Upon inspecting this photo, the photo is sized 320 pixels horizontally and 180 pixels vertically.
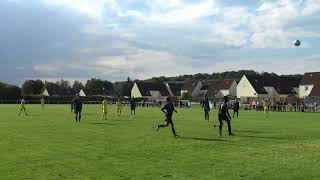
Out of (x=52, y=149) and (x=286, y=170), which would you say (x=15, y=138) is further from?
(x=286, y=170)

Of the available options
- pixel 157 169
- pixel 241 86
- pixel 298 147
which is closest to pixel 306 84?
pixel 241 86

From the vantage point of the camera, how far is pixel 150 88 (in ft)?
493

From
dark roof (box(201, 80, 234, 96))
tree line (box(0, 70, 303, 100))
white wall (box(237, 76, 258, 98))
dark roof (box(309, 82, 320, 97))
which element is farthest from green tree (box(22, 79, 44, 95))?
dark roof (box(309, 82, 320, 97))

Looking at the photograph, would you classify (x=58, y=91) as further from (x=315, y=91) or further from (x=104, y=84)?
(x=315, y=91)

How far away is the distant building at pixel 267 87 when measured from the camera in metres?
115

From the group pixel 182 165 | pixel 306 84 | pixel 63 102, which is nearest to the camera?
pixel 182 165

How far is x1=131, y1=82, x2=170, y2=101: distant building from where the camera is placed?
5797 inches

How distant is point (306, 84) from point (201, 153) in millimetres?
93752

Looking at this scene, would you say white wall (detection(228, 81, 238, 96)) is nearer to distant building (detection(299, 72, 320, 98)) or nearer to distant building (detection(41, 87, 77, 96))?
distant building (detection(299, 72, 320, 98))

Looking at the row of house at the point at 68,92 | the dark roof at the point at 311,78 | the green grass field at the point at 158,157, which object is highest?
the dark roof at the point at 311,78

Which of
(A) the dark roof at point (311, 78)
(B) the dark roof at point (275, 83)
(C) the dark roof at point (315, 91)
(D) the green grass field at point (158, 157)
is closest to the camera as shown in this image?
(D) the green grass field at point (158, 157)

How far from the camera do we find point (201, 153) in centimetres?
1650

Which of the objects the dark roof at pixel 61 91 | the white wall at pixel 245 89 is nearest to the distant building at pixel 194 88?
the white wall at pixel 245 89

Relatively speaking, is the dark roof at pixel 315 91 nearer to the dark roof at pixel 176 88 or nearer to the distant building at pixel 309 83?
the distant building at pixel 309 83
